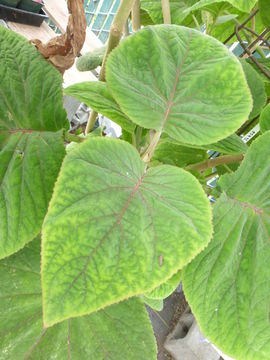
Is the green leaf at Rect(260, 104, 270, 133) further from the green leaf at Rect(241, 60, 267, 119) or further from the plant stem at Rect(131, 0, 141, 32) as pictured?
the plant stem at Rect(131, 0, 141, 32)

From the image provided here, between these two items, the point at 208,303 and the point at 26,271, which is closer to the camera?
the point at 208,303

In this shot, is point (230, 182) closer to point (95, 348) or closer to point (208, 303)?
point (208, 303)

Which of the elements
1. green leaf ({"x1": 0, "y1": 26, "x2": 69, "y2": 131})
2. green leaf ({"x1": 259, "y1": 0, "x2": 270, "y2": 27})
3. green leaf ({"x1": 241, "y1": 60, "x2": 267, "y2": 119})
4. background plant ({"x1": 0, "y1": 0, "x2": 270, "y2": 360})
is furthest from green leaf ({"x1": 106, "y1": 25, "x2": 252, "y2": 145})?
green leaf ({"x1": 259, "y1": 0, "x2": 270, "y2": 27})

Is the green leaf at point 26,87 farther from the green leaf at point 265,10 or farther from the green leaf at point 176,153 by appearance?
the green leaf at point 265,10

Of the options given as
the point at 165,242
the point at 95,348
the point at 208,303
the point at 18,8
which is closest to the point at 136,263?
the point at 165,242

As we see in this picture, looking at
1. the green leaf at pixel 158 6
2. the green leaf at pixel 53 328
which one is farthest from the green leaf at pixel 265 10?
the green leaf at pixel 53 328

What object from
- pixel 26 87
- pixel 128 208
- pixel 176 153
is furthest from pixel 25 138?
pixel 176 153
